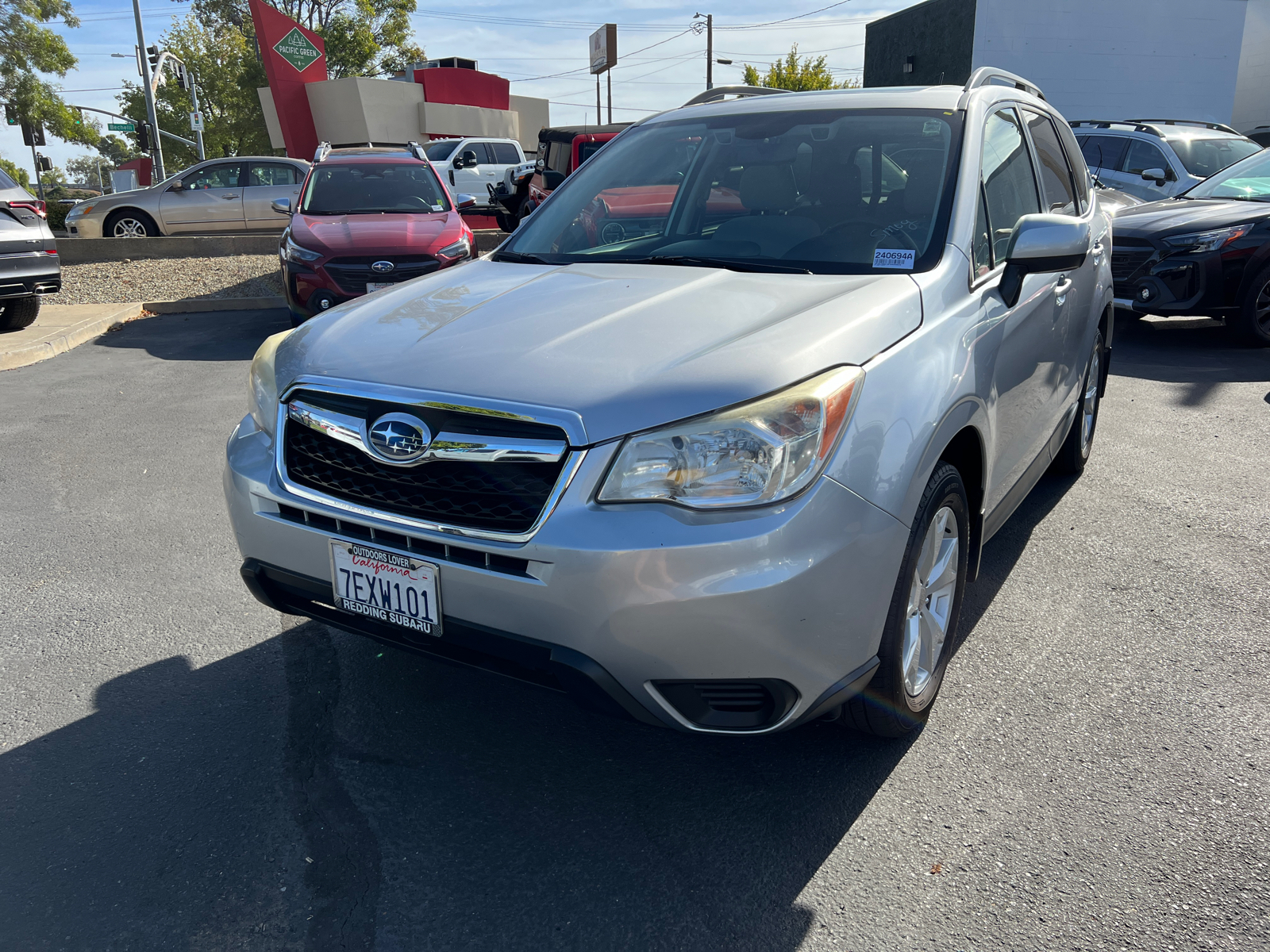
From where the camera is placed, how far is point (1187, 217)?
8.48 m

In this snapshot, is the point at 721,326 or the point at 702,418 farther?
the point at 721,326

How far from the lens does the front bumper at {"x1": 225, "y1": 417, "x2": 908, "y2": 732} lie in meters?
2.04

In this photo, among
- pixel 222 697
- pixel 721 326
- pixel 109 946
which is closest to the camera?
pixel 109 946

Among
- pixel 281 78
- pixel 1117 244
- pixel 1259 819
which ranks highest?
pixel 281 78

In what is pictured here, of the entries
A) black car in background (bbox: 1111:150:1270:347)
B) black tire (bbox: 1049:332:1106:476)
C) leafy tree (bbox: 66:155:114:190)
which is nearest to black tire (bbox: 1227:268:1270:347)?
black car in background (bbox: 1111:150:1270:347)

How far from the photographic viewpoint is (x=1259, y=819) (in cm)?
247

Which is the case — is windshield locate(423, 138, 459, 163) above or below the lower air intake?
above

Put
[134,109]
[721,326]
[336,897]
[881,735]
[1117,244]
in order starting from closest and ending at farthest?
[336,897]
[721,326]
[881,735]
[1117,244]
[134,109]

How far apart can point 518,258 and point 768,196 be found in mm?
917

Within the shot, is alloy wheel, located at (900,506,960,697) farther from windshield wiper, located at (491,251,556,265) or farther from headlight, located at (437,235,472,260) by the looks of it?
headlight, located at (437,235,472,260)

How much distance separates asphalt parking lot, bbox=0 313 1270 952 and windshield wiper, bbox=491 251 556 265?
4.72 feet

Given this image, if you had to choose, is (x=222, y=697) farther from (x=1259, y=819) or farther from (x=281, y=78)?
(x=281, y=78)

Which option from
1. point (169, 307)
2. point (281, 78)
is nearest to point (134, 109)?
point (281, 78)

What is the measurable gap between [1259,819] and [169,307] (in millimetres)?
12121
